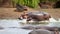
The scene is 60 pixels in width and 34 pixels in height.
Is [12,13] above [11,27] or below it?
above

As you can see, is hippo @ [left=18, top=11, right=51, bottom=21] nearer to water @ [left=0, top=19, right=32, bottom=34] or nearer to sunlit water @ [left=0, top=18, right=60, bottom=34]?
sunlit water @ [left=0, top=18, right=60, bottom=34]

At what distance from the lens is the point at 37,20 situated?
11.3ft

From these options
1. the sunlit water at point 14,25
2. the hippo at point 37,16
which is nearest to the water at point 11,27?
the sunlit water at point 14,25

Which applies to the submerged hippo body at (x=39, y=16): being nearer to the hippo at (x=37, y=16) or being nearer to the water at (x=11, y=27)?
the hippo at (x=37, y=16)

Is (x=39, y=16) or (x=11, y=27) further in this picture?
(x=39, y=16)

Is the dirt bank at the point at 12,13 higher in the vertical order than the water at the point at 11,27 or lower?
higher

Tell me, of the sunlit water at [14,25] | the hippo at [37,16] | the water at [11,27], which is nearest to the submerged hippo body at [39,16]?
the hippo at [37,16]

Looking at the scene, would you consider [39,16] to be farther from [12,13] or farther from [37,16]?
[12,13]

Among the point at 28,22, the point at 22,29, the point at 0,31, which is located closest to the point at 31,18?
the point at 28,22

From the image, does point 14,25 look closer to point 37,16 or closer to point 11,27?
point 11,27

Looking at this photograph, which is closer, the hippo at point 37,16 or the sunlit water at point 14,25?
the sunlit water at point 14,25

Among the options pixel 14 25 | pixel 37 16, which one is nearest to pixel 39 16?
pixel 37 16

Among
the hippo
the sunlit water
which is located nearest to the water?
the sunlit water

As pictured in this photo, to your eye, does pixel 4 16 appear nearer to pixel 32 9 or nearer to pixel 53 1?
pixel 32 9
